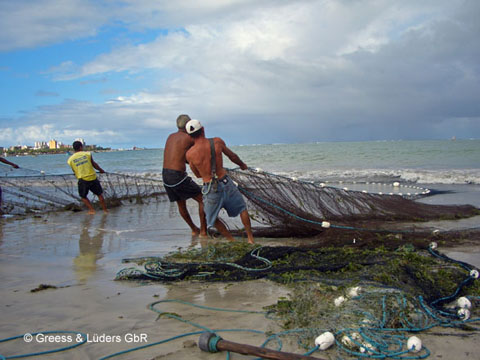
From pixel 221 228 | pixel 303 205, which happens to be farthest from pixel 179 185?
pixel 303 205

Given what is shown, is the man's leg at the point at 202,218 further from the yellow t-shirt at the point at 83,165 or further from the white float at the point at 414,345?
the white float at the point at 414,345

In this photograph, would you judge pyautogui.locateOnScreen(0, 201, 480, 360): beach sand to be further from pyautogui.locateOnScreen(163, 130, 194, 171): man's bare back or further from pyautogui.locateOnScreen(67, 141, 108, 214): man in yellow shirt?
A: pyautogui.locateOnScreen(67, 141, 108, 214): man in yellow shirt

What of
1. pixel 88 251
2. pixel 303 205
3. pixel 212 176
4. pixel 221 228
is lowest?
pixel 88 251

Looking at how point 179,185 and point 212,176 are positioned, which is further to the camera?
point 179,185

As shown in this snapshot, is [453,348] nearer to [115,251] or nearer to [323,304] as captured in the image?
[323,304]

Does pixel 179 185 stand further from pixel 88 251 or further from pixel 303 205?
pixel 303 205

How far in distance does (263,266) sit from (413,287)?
4.87ft

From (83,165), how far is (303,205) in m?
5.35

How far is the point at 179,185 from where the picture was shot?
616 cm

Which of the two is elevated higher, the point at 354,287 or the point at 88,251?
the point at 354,287

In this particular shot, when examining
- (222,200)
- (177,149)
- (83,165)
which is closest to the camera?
(222,200)

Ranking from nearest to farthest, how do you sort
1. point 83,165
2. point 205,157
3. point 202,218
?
point 205,157
point 202,218
point 83,165

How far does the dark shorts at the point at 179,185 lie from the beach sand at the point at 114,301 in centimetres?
75

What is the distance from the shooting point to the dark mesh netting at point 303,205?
19.2 ft
